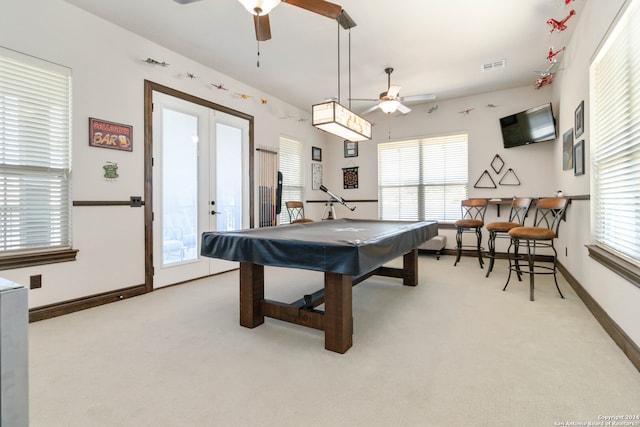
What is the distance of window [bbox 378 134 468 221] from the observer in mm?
5832

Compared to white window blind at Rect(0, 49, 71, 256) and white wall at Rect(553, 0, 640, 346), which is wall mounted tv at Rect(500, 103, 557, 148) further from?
white window blind at Rect(0, 49, 71, 256)

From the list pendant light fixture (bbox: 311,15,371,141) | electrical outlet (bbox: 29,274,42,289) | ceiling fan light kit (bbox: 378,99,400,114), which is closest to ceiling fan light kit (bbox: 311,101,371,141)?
pendant light fixture (bbox: 311,15,371,141)

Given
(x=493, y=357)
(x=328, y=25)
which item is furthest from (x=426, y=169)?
(x=493, y=357)

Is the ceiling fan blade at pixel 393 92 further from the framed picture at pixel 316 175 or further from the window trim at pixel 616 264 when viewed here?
the framed picture at pixel 316 175

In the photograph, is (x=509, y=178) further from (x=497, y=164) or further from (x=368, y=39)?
(x=368, y=39)

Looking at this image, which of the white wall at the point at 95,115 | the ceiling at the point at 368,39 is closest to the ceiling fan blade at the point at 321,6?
the ceiling at the point at 368,39

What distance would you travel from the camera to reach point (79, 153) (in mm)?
3053

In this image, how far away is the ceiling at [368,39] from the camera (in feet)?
10.1

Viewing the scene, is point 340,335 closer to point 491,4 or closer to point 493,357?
point 493,357

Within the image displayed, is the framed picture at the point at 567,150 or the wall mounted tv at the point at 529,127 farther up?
the wall mounted tv at the point at 529,127

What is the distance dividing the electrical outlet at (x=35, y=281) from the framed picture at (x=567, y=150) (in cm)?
559

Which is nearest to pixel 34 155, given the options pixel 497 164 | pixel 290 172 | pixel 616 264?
pixel 290 172

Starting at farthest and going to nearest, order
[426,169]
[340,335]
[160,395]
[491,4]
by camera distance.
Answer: [426,169], [491,4], [340,335], [160,395]

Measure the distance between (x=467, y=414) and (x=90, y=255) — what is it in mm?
3449
